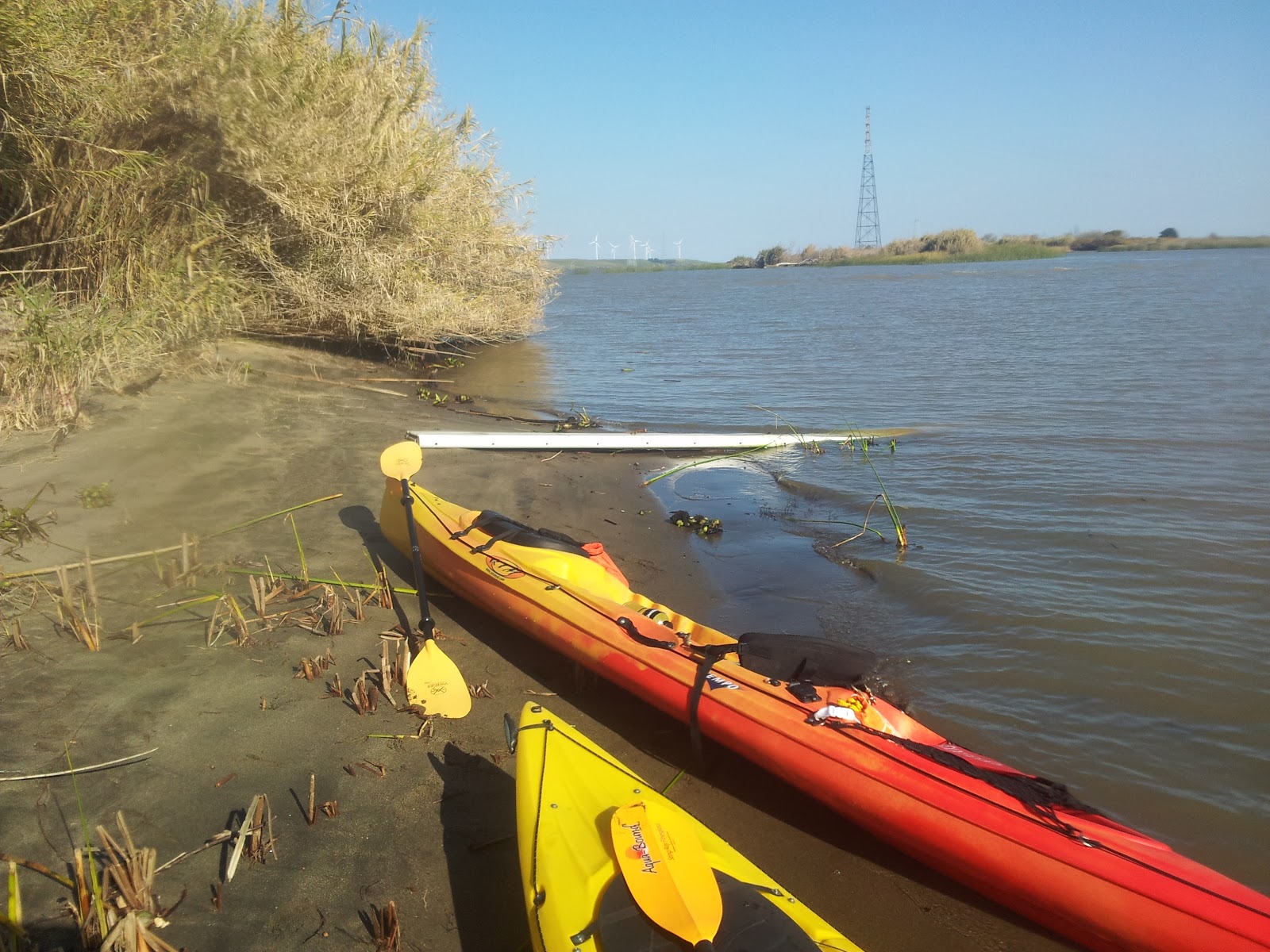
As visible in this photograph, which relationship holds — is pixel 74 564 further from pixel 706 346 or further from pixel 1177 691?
pixel 706 346

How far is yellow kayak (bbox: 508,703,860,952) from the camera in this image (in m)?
2.35

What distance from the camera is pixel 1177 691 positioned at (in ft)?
14.9

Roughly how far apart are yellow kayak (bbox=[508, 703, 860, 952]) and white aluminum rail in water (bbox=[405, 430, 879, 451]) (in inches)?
215

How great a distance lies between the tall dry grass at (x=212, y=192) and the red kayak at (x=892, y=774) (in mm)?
5179

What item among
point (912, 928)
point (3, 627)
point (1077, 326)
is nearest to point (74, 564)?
point (3, 627)

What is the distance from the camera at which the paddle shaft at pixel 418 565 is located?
14.1 ft

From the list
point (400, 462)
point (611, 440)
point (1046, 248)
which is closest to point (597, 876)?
point (400, 462)

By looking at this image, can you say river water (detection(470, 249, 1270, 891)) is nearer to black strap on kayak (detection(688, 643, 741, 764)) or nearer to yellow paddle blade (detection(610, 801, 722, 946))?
black strap on kayak (detection(688, 643, 741, 764))

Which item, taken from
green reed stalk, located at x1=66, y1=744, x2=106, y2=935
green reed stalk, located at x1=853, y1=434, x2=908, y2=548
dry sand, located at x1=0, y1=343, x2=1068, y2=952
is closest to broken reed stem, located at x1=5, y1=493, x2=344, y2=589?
dry sand, located at x1=0, y1=343, x2=1068, y2=952

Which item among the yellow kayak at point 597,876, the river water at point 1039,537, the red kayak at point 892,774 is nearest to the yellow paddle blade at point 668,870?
the yellow kayak at point 597,876

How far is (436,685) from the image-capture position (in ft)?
12.7

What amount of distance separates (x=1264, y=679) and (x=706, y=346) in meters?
16.0

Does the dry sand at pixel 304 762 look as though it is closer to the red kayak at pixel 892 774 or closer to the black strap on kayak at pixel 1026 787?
the red kayak at pixel 892 774

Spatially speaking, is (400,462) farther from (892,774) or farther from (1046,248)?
(1046,248)
